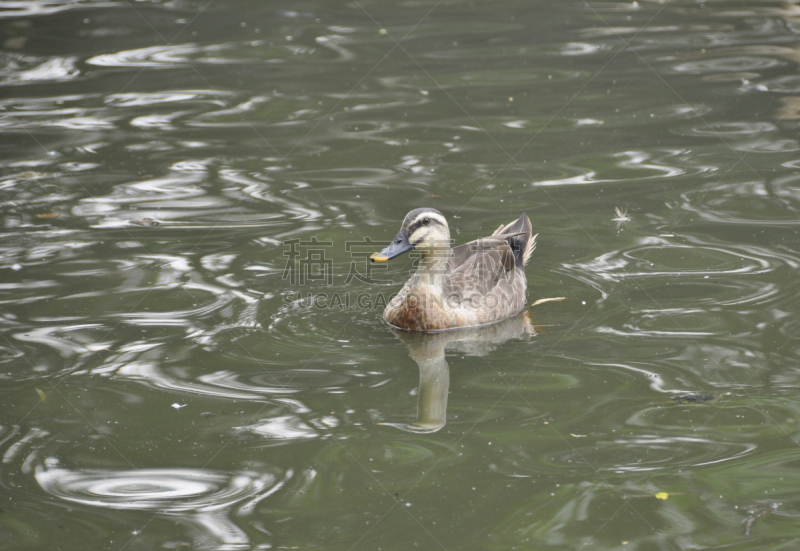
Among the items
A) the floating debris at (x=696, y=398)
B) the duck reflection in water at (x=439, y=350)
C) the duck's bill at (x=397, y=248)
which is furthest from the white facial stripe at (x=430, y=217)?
the floating debris at (x=696, y=398)

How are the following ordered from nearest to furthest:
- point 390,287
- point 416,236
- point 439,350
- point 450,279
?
point 439,350, point 416,236, point 450,279, point 390,287

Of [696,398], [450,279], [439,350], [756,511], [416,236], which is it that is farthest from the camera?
[450,279]

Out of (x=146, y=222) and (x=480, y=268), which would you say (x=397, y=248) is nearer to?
(x=480, y=268)

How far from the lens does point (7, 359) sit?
6383 millimetres

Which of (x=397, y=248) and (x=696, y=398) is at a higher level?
(x=397, y=248)

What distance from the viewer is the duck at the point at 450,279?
6914 mm

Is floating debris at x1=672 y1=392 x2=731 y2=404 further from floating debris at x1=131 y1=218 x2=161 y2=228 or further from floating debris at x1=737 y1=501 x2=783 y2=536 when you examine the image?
floating debris at x1=131 y1=218 x2=161 y2=228

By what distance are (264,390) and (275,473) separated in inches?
40.2

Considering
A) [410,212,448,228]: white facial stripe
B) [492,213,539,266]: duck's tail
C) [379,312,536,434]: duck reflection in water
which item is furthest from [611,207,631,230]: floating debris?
[410,212,448,228]: white facial stripe

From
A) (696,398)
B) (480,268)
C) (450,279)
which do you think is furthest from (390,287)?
(696,398)

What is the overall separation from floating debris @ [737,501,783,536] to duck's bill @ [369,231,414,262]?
3175 mm

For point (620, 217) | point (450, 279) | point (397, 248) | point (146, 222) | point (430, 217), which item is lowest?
point (620, 217)

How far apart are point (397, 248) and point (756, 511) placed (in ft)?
10.7

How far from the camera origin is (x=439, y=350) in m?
6.75
